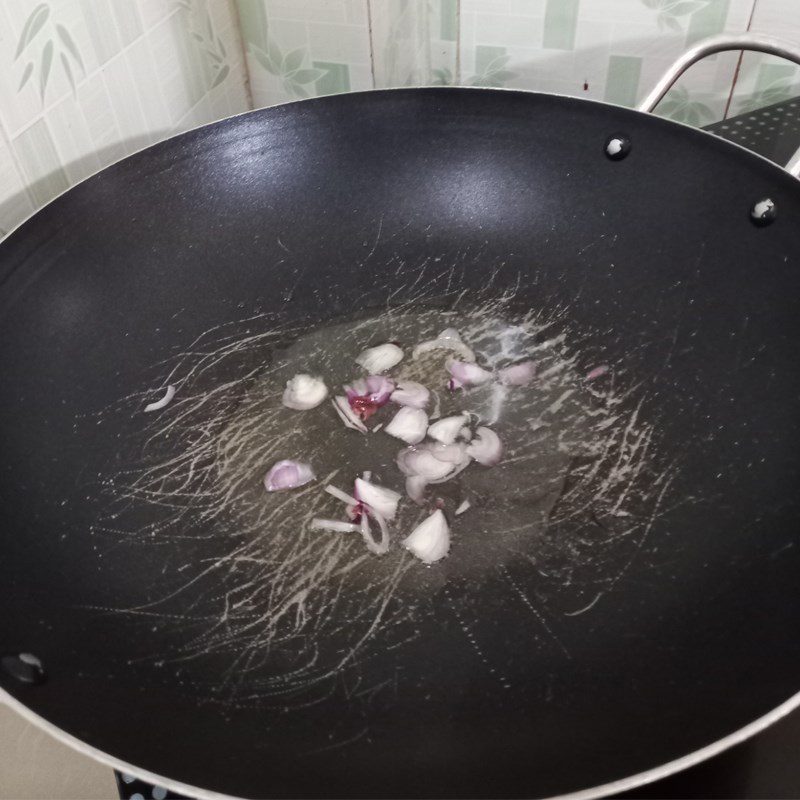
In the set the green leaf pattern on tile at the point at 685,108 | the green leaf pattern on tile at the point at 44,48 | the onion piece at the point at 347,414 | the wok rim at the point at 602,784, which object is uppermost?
the green leaf pattern on tile at the point at 685,108

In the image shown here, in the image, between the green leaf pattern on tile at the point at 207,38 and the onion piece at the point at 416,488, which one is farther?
the green leaf pattern on tile at the point at 207,38

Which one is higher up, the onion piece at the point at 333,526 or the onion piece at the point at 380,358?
the onion piece at the point at 380,358

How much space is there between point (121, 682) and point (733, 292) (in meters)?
0.61

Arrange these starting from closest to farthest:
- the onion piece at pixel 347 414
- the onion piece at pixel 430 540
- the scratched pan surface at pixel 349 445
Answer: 1. the scratched pan surface at pixel 349 445
2. the onion piece at pixel 430 540
3. the onion piece at pixel 347 414

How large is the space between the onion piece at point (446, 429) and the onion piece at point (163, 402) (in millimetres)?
242

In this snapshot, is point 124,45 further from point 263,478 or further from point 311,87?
point 263,478

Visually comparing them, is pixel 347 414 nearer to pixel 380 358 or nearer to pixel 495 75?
pixel 380 358

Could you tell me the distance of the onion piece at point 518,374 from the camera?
75 centimetres

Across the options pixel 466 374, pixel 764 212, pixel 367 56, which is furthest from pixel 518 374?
pixel 367 56

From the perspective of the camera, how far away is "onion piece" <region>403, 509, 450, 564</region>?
62 centimetres

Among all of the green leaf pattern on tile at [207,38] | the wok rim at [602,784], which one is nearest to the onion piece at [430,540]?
the wok rim at [602,784]

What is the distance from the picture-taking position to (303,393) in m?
0.74

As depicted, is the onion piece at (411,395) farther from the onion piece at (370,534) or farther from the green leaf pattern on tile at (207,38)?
the green leaf pattern on tile at (207,38)

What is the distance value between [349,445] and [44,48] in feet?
1.41
